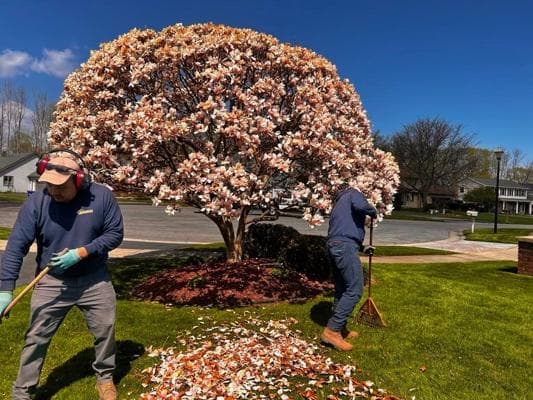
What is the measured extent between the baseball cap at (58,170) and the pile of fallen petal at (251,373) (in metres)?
2.06

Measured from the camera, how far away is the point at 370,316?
649cm

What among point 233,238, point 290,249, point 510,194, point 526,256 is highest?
point 510,194

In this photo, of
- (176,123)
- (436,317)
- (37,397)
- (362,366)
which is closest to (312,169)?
(176,123)

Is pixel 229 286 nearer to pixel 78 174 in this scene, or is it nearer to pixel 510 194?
pixel 78 174

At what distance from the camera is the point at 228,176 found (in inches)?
256

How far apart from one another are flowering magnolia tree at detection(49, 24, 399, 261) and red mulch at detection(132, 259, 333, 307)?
4.05ft

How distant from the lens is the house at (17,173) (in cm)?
6600

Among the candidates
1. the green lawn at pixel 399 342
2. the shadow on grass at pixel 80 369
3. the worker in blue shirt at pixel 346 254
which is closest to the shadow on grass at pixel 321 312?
the green lawn at pixel 399 342

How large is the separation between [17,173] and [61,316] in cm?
7251

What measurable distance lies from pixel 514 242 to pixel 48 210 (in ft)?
83.4

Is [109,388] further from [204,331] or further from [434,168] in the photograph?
[434,168]

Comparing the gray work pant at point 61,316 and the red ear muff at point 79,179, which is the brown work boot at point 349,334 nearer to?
the gray work pant at point 61,316

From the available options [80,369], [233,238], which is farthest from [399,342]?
[233,238]

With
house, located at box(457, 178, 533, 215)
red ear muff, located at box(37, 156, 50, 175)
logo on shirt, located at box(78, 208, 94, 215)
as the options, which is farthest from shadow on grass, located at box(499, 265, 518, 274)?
house, located at box(457, 178, 533, 215)
